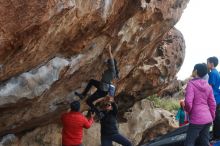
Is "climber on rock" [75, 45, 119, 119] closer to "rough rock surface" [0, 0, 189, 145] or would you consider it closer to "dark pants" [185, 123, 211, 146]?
"rough rock surface" [0, 0, 189, 145]

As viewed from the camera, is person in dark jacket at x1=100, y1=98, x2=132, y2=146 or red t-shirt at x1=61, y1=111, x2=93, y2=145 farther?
person in dark jacket at x1=100, y1=98, x2=132, y2=146

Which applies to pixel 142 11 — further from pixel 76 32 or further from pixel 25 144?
pixel 25 144

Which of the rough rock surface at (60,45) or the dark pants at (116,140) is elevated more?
the rough rock surface at (60,45)

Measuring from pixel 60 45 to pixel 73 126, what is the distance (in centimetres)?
176

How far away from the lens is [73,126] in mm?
9148

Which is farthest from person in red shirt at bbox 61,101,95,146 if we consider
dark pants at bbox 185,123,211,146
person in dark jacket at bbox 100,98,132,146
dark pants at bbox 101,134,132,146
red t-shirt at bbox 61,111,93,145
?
dark pants at bbox 185,123,211,146

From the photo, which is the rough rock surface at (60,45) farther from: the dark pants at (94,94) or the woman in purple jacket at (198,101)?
the woman in purple jacket at (198,101)

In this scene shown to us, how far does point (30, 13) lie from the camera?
680 centimetres

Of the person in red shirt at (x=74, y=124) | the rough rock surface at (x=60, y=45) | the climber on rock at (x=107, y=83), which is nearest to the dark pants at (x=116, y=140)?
the climber on rock at (x=107, y=83)

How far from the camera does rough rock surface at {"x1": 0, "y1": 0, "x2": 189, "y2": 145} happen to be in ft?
23.1

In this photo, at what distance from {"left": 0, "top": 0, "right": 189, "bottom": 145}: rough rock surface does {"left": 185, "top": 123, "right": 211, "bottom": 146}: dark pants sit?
107 inches

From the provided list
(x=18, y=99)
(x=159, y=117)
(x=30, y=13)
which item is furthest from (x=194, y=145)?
(x=159, y=117)

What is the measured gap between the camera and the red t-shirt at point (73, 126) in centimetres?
909

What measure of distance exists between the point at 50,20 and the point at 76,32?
126 centimetres
